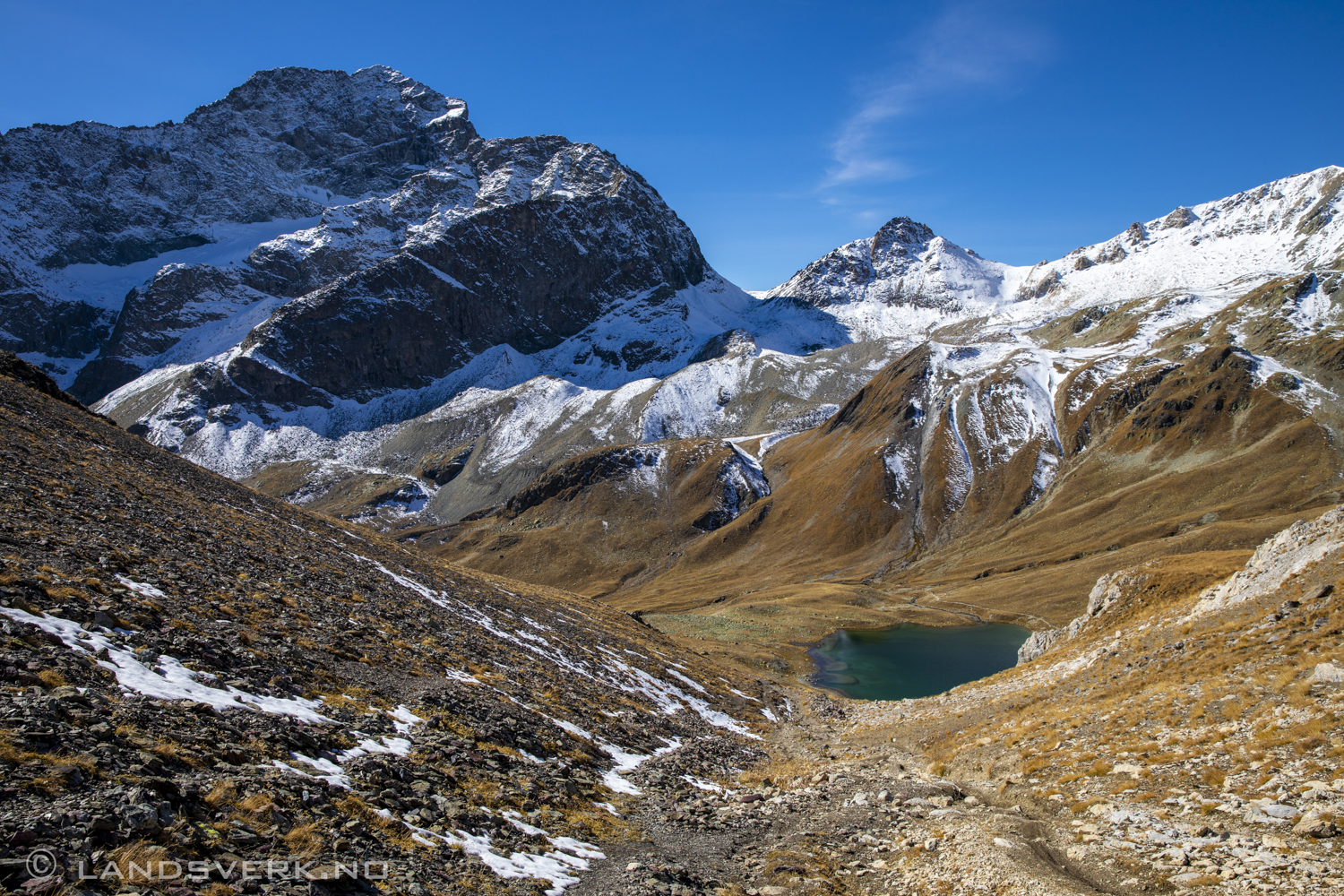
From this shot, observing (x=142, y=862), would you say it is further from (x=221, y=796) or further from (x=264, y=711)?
(x=264, y=711)

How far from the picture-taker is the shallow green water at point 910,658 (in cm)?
7312

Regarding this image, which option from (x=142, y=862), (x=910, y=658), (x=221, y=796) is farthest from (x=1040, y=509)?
(x=142, y=862)

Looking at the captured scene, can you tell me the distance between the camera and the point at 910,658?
8806 centimetres

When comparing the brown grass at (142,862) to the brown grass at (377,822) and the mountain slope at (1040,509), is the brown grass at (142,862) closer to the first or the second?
the brown grass at (377,822)

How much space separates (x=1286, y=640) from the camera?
849 inches

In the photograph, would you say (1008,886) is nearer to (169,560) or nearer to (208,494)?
(169,560)

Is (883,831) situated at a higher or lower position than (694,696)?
higher

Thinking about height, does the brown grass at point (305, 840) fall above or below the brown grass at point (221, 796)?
below

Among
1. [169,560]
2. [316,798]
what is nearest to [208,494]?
[169,560]

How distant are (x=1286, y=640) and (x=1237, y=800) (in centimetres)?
1060

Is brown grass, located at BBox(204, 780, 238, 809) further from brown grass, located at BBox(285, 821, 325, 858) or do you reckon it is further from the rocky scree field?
brown grass, located at BBox(285, 821, 325, 858)

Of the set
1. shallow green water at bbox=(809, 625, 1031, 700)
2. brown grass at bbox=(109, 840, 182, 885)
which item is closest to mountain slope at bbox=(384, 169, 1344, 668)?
shallow green water at bbox=(809, 625, 1031, 700)

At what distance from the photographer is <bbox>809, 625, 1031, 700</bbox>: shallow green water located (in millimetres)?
73125

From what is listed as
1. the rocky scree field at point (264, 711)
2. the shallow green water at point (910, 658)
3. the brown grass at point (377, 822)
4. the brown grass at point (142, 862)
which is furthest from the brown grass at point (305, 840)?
the shallow green water at point (910, 658)
